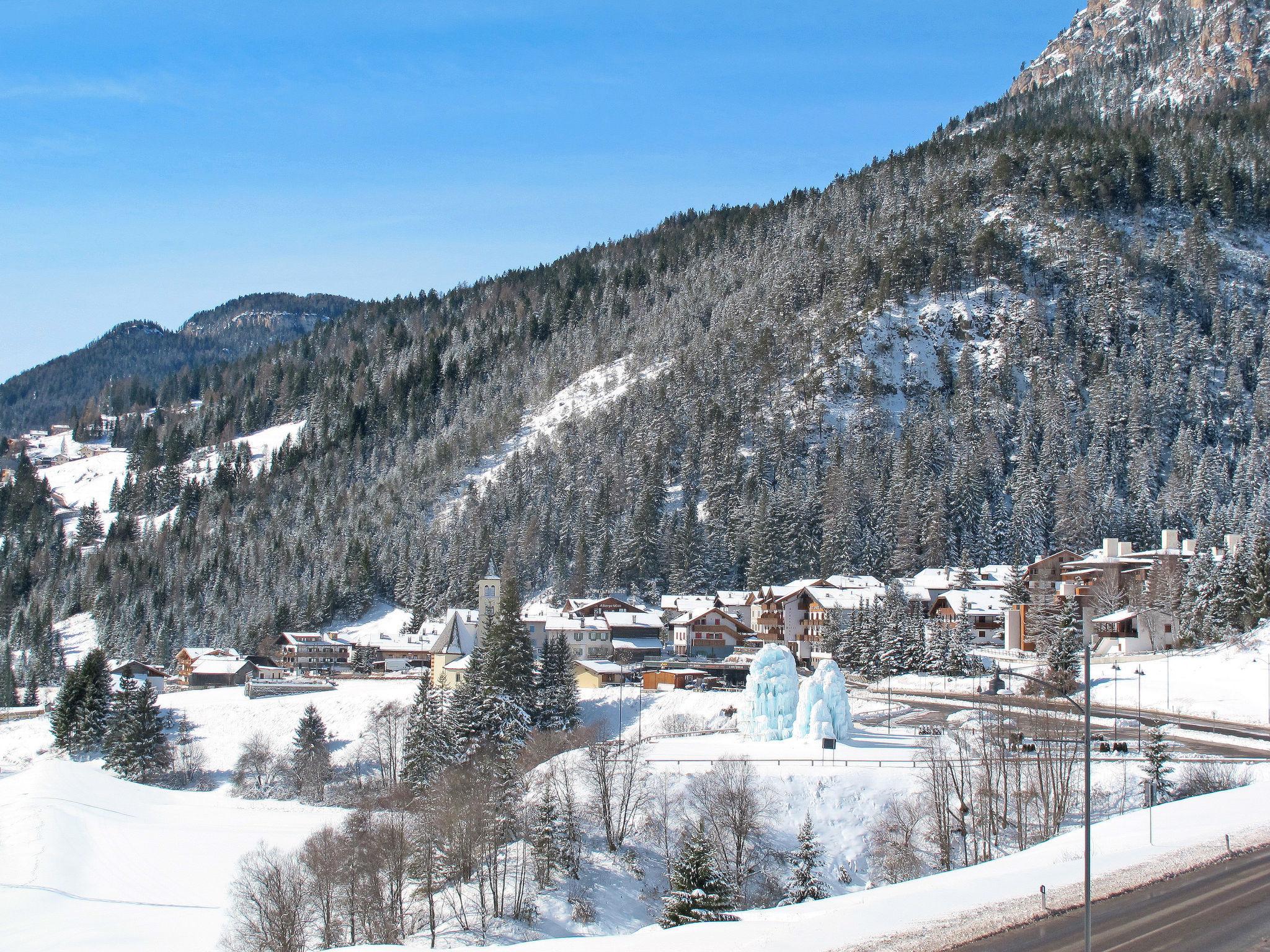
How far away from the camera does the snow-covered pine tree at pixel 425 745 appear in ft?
223

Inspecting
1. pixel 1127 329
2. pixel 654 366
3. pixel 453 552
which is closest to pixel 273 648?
pixel 453 552

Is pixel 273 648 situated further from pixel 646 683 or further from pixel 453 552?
pixel 646 683

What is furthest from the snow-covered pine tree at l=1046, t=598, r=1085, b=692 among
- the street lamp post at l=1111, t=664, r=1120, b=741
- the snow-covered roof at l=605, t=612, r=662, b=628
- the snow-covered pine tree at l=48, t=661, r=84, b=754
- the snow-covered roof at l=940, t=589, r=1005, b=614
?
the snow-covered pine tree at l=48, t=661, r=84, b=754

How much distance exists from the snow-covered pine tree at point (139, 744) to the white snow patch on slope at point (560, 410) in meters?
80.9

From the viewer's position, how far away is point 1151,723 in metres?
63.8

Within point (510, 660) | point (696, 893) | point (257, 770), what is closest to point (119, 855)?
point (257, 770)

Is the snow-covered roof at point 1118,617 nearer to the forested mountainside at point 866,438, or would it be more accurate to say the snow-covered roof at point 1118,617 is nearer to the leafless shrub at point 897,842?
the forested mountainside at point 866,438

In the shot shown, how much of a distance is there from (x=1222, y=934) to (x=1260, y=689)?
47487 millimetres

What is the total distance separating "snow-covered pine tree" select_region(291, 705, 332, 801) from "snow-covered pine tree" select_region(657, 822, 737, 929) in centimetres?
4075

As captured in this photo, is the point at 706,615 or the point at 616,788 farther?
the point at 706,615

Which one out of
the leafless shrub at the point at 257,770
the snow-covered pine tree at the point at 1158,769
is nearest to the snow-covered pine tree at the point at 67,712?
the leafless shrub at the point at 257,770

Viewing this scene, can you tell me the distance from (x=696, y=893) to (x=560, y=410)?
493 ft

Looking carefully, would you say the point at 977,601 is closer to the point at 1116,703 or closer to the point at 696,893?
the point at 1116,703

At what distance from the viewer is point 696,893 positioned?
38.3 m
